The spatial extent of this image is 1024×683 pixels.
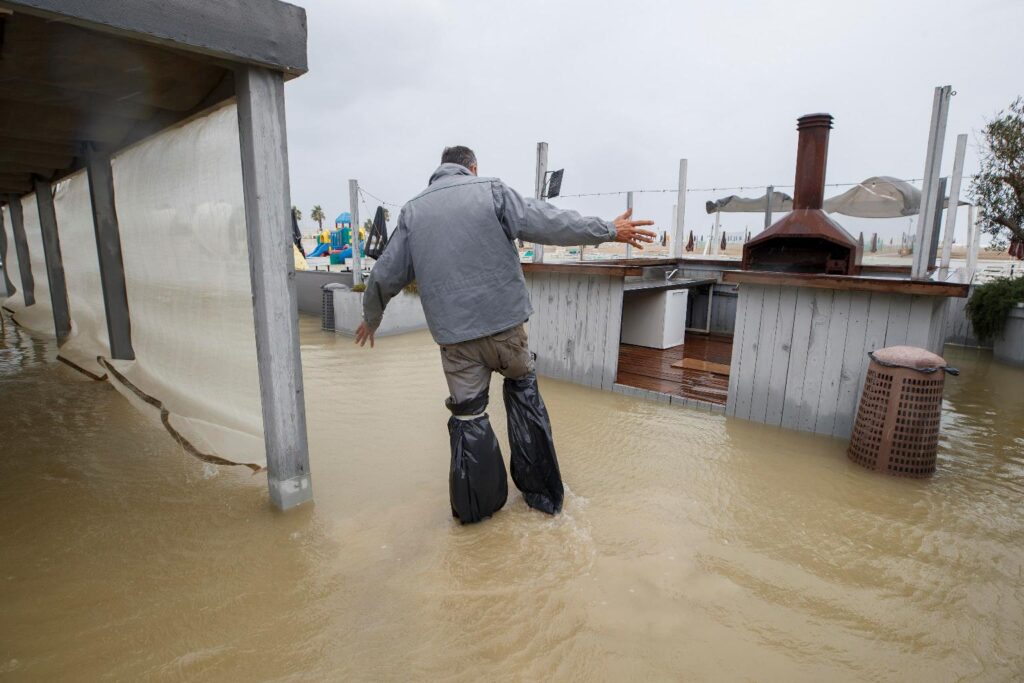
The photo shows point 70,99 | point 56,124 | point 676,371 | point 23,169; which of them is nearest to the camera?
point 70,99

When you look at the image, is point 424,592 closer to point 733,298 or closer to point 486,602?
point 486,602

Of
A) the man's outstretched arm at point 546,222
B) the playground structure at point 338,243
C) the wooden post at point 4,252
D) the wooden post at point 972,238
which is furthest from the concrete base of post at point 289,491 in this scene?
the playground structure at point 338,243

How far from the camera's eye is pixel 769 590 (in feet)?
7.20

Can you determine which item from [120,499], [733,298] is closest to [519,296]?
[120,499]

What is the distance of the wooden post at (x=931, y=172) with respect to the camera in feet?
12.6

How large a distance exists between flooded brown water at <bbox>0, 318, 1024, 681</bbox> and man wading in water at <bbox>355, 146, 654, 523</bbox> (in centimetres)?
35

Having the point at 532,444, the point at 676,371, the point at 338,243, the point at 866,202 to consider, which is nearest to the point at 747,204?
the point at 866,202

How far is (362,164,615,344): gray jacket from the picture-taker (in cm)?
243

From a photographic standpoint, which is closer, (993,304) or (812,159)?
(812,159)

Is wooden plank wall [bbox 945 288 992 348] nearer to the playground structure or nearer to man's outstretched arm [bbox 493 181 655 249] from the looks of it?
man's outstretched arm [bbox 493 181 655 249]

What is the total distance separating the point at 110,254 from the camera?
447cm

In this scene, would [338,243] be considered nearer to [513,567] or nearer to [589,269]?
[589,269]

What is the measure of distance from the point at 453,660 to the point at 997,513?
122 inches

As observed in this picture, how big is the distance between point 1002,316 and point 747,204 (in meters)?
4.02
